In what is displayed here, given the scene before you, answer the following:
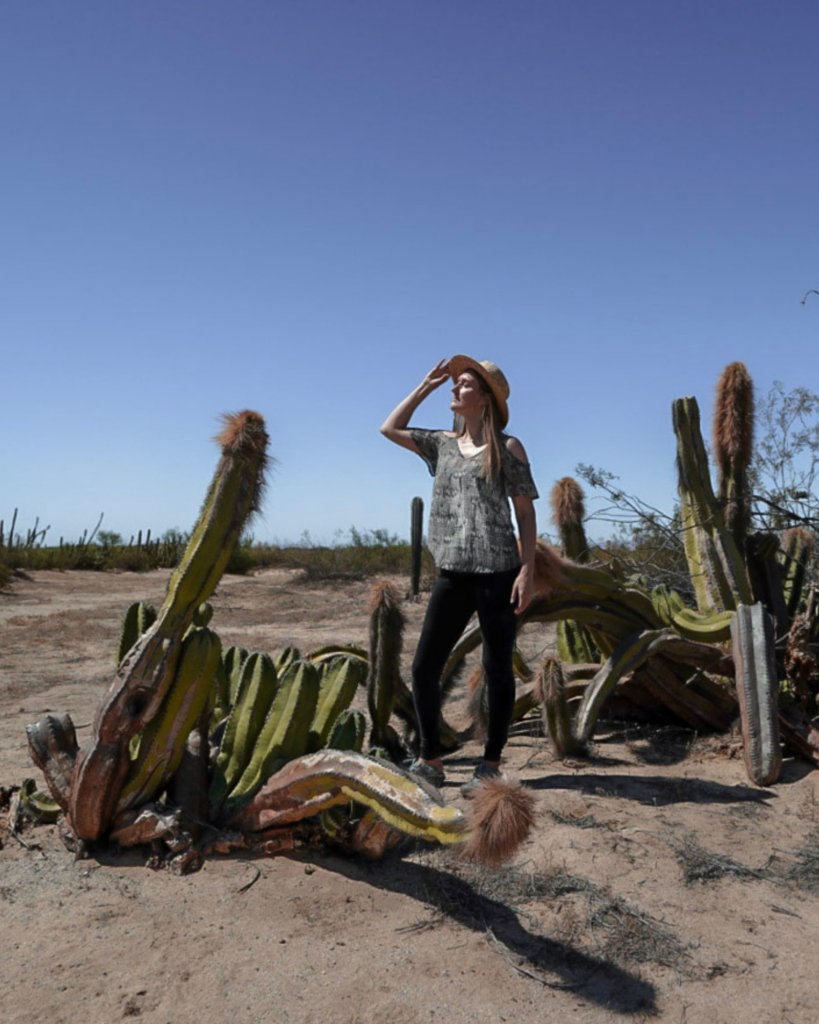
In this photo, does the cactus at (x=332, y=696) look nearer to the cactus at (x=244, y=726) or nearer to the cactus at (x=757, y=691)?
the cactus at (x=244, y=726)

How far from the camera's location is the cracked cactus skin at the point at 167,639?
3.32m

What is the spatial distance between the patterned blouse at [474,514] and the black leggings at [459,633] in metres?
0.07

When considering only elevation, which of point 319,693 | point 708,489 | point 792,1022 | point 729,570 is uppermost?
point 708,489

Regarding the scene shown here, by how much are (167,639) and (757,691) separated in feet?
9.30

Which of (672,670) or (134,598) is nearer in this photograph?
(672,670)

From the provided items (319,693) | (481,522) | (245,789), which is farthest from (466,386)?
(245,789)

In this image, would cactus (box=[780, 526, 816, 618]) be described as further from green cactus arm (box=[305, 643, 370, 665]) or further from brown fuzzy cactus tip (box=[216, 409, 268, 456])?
brown fuzzy cactus tip (box=[216, 409, 268, 456])

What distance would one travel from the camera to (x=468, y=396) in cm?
404

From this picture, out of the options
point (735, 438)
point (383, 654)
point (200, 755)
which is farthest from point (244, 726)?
point (735, 438)

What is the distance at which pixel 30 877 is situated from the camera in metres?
3.23

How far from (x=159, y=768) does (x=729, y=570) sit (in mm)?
3613

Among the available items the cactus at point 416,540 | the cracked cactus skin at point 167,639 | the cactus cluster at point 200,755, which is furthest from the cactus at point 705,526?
the cactus at point 416,540

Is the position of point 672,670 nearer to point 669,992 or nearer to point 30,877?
point 669,992

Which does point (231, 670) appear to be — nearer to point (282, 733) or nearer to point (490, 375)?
point (282, 733)
